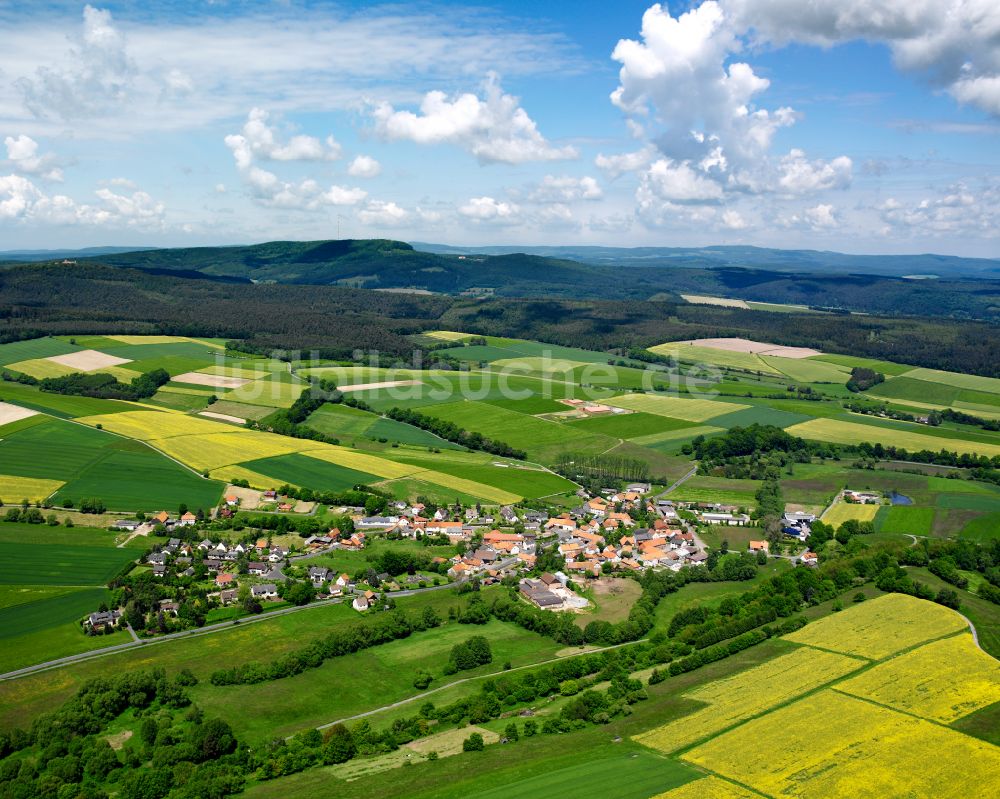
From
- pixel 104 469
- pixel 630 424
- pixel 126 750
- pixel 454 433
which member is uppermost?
pixel 630 424

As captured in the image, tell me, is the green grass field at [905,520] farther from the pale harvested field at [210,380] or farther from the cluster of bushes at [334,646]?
the pale harvested field at [210,380]

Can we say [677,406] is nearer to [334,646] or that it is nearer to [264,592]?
[264,592]

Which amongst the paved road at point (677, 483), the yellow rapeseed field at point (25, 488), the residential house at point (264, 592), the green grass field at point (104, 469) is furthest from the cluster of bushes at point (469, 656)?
the yellow rapeseed field at point (25, 488)

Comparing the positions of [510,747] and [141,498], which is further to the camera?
[141,498]

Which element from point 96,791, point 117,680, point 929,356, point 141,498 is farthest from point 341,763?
point 929,356

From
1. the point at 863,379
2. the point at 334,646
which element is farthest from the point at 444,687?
the point at 863,379

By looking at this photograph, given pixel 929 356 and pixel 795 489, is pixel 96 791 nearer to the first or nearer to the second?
pixel 795 489

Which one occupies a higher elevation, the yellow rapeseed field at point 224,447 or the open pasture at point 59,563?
the yellow rapeseed field at point 224,447
